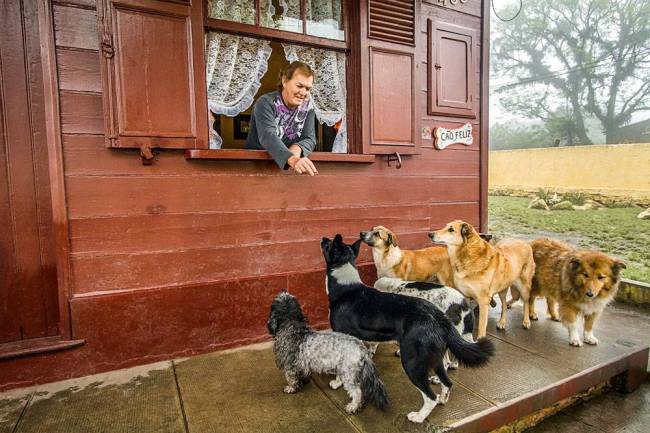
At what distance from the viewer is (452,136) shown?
4020 mm

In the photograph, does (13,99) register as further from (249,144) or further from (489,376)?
(489,376)

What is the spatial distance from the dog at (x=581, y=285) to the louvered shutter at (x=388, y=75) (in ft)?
5.77

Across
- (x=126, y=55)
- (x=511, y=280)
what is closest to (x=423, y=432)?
(x=511, y=280)

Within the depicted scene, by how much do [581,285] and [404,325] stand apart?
6.35 feet

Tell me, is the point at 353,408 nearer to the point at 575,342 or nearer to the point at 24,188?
the point at 575,342

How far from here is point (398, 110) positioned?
3494 millimetres

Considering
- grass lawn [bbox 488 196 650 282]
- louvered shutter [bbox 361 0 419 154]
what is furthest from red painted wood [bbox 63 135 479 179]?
grass lawn [bbox 488 196 650 282]

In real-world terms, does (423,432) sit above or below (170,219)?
below

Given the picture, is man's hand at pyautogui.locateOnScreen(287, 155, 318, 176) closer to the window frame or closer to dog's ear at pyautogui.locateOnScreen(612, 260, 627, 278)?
the window frame

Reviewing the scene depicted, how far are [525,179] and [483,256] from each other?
395 inches

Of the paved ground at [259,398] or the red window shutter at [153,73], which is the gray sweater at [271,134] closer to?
the red window shutter at [153,73]

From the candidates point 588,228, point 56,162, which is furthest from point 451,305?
point 588,228

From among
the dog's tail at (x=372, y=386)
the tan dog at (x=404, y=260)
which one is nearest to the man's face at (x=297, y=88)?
the tan dog at (x=404, y=260)

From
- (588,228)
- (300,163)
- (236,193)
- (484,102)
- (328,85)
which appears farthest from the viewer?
(588,228)
